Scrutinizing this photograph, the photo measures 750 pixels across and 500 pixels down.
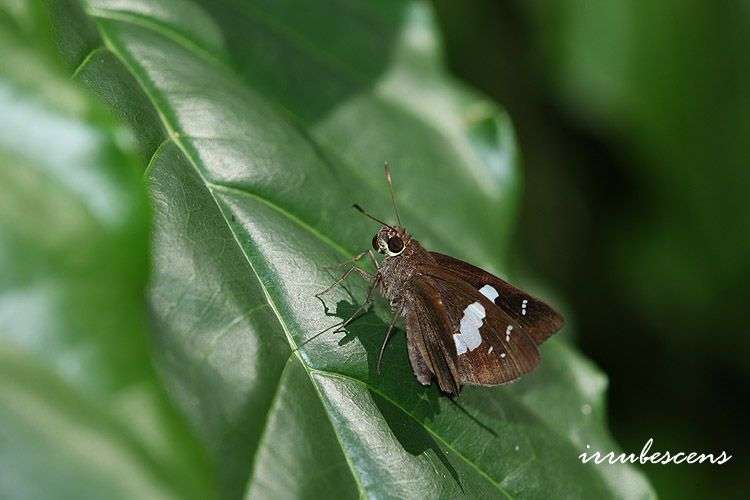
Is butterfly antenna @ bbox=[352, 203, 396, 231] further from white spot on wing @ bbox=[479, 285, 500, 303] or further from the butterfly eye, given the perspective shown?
white spot on wing @ bbox=[479, 285, 500, 303]

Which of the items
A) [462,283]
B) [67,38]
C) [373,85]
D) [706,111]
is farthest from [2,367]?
[706,111]

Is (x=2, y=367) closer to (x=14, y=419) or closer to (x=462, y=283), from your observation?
(x=14, y=419)

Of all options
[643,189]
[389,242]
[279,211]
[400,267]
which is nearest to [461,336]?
[400,267]

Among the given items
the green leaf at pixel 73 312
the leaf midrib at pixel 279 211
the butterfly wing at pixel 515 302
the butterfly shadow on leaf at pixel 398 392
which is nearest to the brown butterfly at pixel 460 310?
the butterfly wing at pixel 515 302

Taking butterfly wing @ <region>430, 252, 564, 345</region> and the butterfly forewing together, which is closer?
the butterfly forewing

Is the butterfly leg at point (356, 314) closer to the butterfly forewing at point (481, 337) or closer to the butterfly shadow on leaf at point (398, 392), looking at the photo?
the butterfly shadow on leaf at point (398, 392)

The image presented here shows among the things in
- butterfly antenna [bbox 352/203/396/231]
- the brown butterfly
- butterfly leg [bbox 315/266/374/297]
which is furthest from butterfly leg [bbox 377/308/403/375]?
butterfly antenna [bbox 352/203/396/231]

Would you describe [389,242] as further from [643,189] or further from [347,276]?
[643,189]
